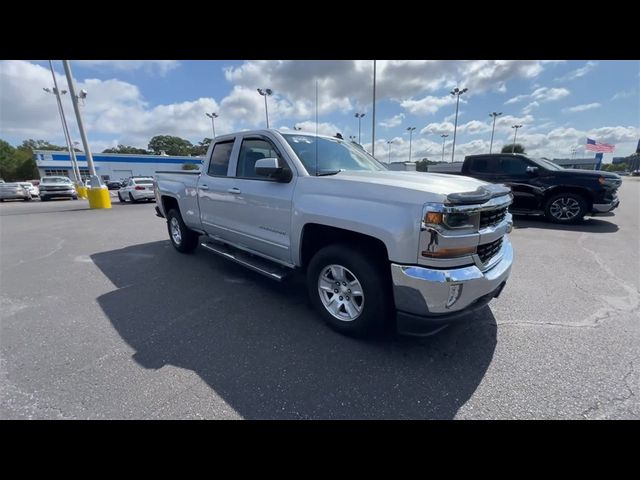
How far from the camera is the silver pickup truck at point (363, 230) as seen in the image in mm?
2238

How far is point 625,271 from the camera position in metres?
4.62

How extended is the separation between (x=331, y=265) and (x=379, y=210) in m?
0.75

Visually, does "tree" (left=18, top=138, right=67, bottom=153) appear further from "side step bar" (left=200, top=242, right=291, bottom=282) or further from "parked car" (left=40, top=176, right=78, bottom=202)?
"side step bar" (left=200, top=242, right=291, bottom=282)

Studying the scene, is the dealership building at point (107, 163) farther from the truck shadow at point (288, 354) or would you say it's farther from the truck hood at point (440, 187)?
the truck hood at point (440, 187)

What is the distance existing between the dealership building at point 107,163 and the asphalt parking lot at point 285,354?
47.6m

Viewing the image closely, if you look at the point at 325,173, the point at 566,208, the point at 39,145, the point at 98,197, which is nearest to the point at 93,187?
the point at 98,197

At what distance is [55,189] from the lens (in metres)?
20.9

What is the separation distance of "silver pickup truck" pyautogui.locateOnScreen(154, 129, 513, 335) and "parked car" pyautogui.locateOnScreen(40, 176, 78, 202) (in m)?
24.0

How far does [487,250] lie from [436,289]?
751mm

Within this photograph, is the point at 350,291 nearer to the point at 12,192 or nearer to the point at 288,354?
the point at 288,354
